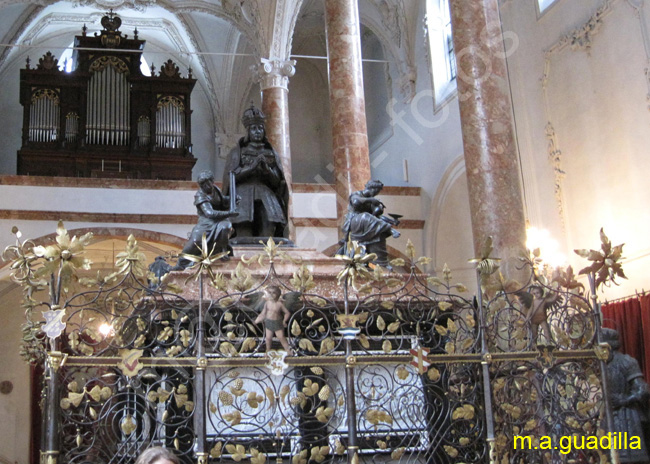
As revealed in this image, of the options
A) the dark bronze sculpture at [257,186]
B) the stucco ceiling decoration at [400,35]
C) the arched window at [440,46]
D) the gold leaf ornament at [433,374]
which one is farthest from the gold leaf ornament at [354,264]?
the stucco ceiling decoration at [400,35]

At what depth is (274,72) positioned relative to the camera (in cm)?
1406

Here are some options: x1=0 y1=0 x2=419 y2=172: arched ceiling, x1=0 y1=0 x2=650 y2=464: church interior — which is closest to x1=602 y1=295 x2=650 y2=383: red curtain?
x1=0 y1=0 x2=650 y2=464: church interior

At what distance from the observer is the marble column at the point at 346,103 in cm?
1048

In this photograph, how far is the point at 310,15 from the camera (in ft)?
61.9

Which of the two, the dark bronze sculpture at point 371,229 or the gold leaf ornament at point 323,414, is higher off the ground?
the dark bronze sculpture at point 371,229

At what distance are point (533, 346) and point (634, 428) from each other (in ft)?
6.83

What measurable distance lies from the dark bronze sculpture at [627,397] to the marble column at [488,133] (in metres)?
1.24

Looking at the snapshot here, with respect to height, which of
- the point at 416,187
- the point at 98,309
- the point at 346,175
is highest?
the point at 416,187

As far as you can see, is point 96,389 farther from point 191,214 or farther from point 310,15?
point 310,15

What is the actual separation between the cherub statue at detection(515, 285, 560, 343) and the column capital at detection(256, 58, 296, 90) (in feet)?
31.9

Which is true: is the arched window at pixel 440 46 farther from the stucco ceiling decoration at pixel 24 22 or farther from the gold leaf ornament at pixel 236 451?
the gold leaf ornament at pixel 236 451

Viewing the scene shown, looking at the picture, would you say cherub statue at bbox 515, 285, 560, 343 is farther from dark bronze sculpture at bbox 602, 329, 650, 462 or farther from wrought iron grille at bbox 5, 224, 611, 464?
dark bronze sculpture at bbox 602, 329, 650, 462

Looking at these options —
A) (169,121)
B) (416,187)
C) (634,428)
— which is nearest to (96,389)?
(634,428)

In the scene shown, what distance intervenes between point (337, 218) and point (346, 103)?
1.52 metres
